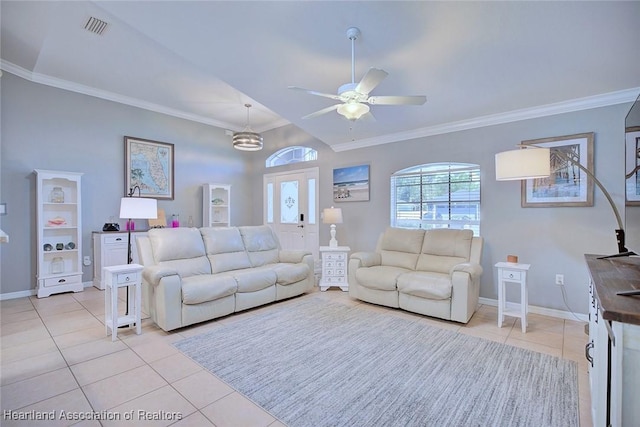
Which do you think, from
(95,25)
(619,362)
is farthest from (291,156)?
(619,362)

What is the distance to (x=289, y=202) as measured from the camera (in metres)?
6.50

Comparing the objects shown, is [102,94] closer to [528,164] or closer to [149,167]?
[149,167]

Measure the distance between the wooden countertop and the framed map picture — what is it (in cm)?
611

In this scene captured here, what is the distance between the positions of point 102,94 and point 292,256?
4183 millimetres

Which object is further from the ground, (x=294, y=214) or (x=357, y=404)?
(x=294, y=214)

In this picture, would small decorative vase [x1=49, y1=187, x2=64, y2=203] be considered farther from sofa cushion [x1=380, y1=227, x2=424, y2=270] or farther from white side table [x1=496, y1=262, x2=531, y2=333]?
white side table [x1=496, y1=262, x2=531, y2=333]

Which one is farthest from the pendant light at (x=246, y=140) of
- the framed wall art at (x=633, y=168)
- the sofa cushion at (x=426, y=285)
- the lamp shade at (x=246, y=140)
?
the framed wall art at (x=633, y=168)

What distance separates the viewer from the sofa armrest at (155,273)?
9.83ft

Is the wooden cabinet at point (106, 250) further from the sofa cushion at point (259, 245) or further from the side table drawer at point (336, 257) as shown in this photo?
the side table drawer at point (336, 257)

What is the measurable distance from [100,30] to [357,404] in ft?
14.6

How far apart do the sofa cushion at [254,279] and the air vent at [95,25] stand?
122 inches

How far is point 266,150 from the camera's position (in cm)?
696

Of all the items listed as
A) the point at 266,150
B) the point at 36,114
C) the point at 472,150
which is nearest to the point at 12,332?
the point at 36,114

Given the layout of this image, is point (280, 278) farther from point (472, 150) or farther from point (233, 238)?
point (472, 150)
